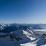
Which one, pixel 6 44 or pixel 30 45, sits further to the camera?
pixel 6 44

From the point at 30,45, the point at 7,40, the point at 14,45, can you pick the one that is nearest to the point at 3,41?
the point at 7,40

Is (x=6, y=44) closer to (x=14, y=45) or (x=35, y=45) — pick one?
(x=14, y=45)

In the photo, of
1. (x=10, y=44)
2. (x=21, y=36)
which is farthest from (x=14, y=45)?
(x=21, y=36)

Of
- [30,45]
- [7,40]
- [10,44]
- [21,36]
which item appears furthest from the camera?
→ [21,36]

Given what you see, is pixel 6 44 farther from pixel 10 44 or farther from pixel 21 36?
pixel 21 36

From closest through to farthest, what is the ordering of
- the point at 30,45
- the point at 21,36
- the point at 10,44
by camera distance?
the point at 30,45
the point at 10,44
the point at 21,36

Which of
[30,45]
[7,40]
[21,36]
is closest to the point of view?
[30,45]

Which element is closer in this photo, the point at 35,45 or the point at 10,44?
the point at 35,45
